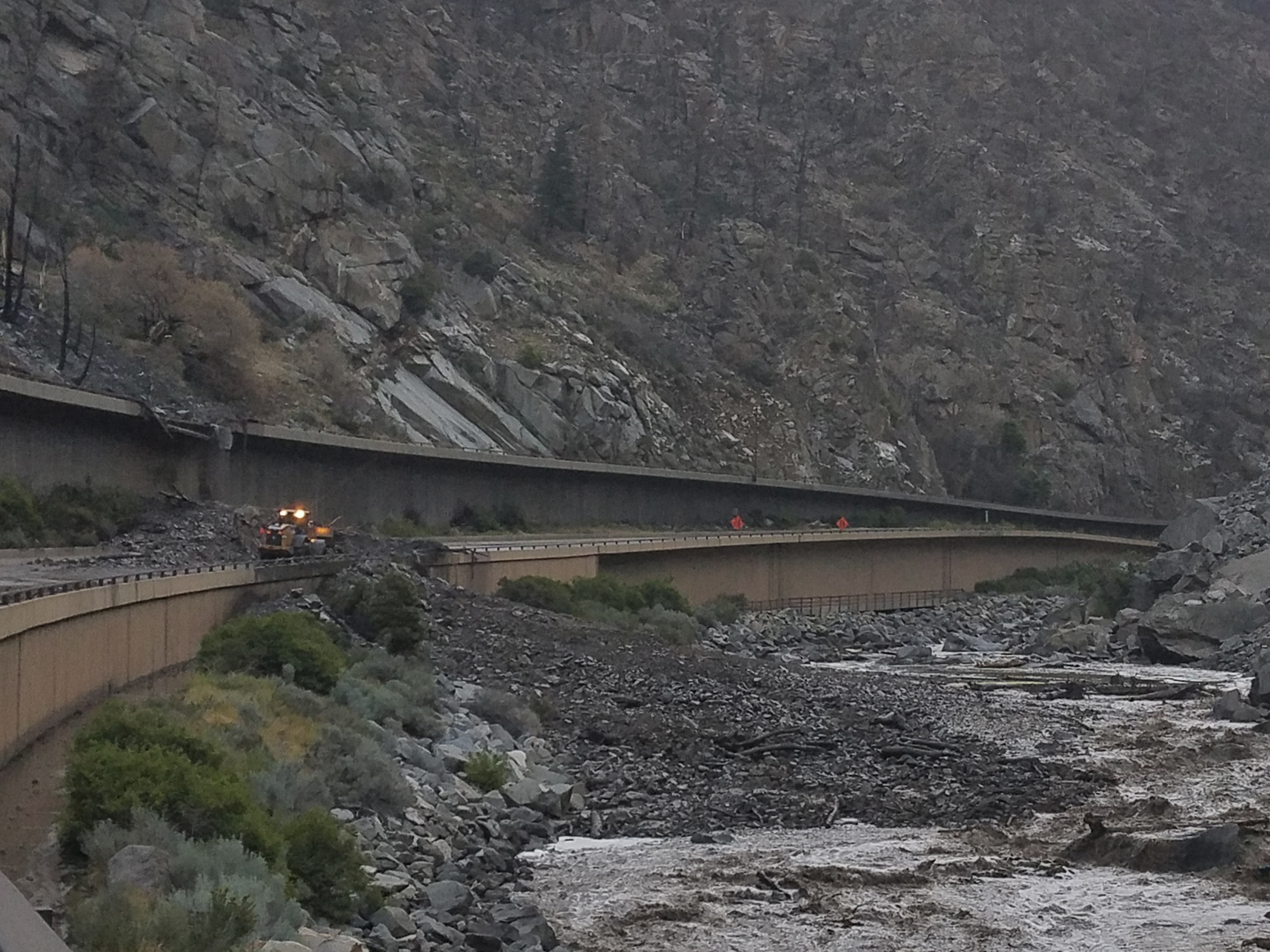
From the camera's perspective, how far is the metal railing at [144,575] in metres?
19.7

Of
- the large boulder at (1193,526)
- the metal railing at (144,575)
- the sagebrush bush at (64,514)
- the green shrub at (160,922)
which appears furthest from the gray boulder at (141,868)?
the large boulder at (1193,526)

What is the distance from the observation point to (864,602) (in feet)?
236

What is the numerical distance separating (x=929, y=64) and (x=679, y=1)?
21.5m

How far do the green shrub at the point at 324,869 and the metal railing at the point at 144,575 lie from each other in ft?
17.0

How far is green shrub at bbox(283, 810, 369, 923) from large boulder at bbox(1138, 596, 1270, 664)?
41.3 m

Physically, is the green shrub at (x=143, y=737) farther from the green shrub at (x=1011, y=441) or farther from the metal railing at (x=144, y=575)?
the green shrub at (x=1011, y=441)

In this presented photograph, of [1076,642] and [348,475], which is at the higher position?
[348,475]

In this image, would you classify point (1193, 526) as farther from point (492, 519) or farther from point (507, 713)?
point (507, 713)

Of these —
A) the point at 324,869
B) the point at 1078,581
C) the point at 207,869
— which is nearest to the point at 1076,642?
the point at 1078,581

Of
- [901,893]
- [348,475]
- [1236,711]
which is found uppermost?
[348,475]

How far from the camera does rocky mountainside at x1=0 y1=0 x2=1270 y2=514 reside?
2534 inches

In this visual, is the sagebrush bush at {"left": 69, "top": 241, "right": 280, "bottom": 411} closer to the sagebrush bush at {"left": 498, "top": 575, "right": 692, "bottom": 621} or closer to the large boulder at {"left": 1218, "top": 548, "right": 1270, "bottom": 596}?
the sagebrush bush at {"left": 498, "top": 575, "right": 692, "bottom": 621}

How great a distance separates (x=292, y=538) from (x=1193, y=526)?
4099 centimetres

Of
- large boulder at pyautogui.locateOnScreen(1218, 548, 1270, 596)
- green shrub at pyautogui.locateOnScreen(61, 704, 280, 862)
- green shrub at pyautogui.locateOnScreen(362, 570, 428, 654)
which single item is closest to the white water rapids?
green shrub at pyautogui.locateOnScreen(61, 704, 280, 862)
